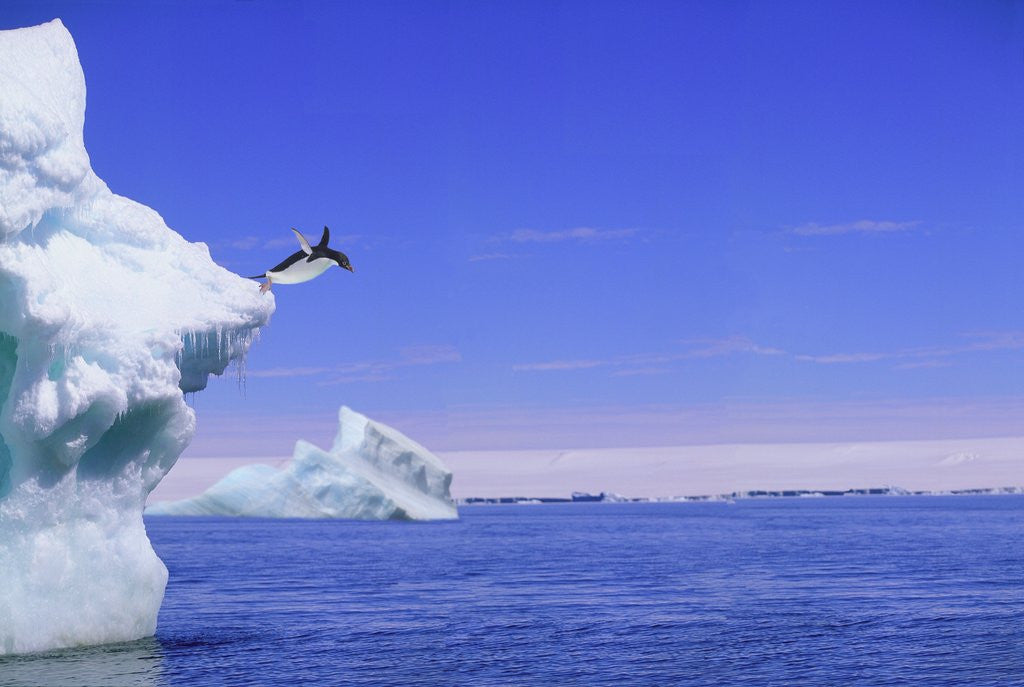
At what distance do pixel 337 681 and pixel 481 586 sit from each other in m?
17.5

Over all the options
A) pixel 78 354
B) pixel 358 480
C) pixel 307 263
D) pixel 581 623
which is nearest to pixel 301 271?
pixel 307 263

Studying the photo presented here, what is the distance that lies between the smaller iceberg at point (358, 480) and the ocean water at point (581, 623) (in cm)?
3168

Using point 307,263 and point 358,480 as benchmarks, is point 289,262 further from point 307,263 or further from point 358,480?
point 358,480

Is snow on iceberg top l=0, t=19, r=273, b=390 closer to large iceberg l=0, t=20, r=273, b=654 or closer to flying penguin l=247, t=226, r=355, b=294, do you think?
large iceberg l=0, t=20, r=273, b=654

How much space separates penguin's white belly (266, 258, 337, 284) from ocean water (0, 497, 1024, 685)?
6158mm

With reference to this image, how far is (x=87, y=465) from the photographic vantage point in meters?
19.6

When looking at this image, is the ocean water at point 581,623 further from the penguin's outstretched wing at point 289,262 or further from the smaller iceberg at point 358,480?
the smaller iceberg at point 358,480

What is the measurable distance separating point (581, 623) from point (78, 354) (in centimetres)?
1203

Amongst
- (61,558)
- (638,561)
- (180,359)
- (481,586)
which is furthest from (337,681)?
(638,561)

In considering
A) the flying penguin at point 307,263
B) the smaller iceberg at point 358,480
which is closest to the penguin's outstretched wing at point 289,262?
the flying penguin at point 307,263

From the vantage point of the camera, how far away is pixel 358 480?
3179 inches

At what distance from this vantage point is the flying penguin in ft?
57.0

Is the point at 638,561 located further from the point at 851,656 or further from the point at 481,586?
the point at 851,656

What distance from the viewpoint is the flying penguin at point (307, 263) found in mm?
17375
